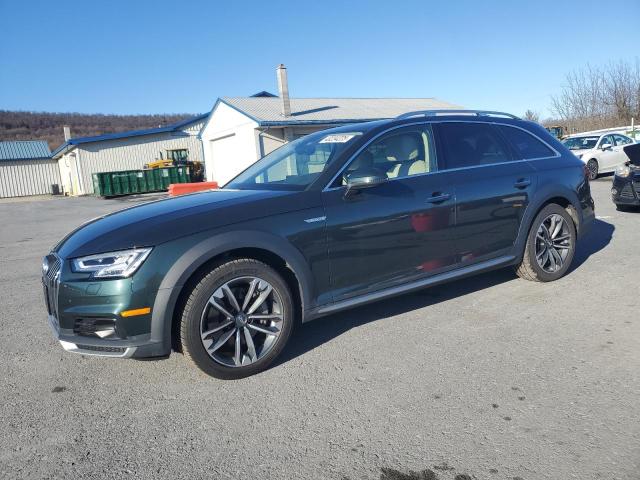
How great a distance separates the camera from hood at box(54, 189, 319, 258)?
3113mm

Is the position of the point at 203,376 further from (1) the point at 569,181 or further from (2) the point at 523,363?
(1) the point at 569,181

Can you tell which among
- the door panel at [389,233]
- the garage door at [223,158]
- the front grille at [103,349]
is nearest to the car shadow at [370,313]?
the door panel at [389,233]

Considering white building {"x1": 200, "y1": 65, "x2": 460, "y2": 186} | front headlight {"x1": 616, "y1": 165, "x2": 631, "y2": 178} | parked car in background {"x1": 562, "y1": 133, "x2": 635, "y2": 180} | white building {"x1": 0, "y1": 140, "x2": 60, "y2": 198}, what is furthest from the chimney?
white building {"x1": 0, "y1": 140, "x2": 60, "y2": 198}

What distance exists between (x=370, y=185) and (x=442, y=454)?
186 centimetres

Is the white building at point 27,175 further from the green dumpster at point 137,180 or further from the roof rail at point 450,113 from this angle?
the roof rail at point 450,113

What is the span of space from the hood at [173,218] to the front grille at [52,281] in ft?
0.23

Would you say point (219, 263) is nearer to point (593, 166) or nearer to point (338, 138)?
point (338, 138)

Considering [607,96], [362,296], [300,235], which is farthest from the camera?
[607,96]

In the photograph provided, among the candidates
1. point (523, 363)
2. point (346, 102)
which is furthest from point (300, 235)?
point (346, 102)

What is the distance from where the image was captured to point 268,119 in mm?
23984

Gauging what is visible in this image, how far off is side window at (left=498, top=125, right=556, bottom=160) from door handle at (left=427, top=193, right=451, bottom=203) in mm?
1220

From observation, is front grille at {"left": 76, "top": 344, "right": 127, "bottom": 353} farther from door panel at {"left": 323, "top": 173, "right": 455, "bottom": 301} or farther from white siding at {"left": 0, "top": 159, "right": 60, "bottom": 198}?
white siding at {"left": 0, "top": 159, "right": 60, "bottom": 198}

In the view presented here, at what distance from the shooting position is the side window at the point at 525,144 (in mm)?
4934

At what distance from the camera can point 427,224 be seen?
405cm
